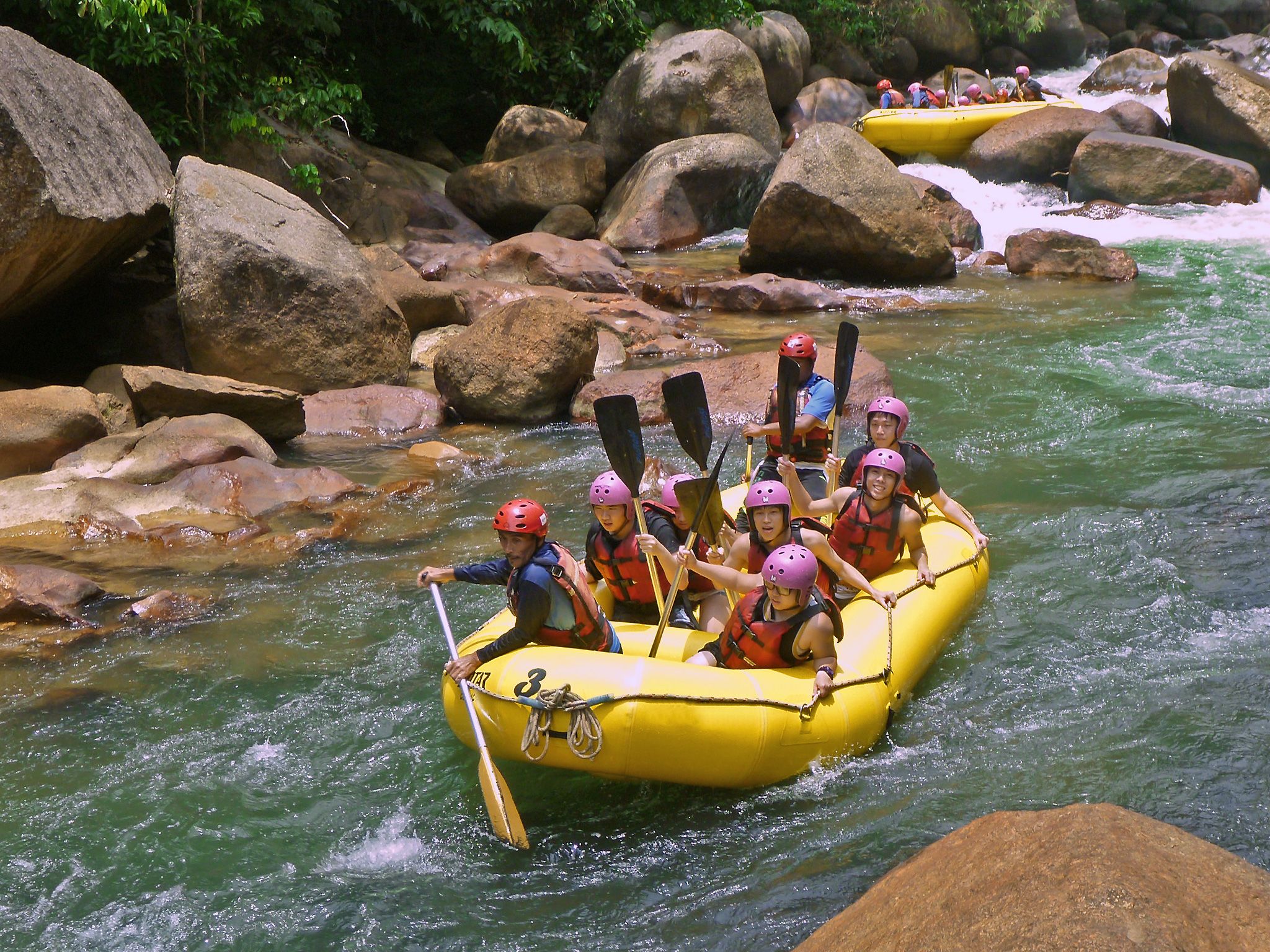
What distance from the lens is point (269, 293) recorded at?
8.60m

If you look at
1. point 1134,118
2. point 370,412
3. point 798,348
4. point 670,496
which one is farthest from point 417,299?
point 1134,118

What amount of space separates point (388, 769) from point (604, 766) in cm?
99

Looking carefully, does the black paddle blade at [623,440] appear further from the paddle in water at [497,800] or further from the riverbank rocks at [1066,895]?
the riverbank rocks at [1066,895]

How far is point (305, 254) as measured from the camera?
28.9ft

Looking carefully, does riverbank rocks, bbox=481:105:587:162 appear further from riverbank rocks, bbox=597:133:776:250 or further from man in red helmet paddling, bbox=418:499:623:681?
man in red helmet paddling, bbox=418:499:623:681

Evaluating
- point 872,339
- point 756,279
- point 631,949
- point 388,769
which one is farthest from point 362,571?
point 756,279

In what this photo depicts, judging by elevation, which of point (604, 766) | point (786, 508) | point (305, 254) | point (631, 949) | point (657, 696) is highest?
point (305, 254)

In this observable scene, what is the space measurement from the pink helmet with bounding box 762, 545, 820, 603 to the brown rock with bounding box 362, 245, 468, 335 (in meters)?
6.39

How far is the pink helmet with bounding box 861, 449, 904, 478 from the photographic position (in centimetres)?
524

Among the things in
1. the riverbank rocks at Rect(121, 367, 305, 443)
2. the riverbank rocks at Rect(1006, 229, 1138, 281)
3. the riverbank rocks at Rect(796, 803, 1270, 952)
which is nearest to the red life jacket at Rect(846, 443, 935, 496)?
the riverbank rocks at Rect(796, 803, 1270, 952)

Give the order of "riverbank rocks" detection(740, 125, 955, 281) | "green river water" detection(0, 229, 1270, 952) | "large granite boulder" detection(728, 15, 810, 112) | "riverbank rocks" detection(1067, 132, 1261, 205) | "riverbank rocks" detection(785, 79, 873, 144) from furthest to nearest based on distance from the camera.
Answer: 1. "riverbank rocks" detection(785, 79, 873, 144)
2. "large granite boulder" detection(728, 15, 810, 112)
3. "riverbank rocks" detection(1067, 132, 1261, 205)
4. "riverbank rocks" detection(740, 125, 955, 281)
5. "green river water" detection(0, 229, 1270, 952)

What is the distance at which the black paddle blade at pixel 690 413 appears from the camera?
208 inches

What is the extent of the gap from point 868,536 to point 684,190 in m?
10.6

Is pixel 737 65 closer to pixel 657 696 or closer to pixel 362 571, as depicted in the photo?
pixel 362 571
